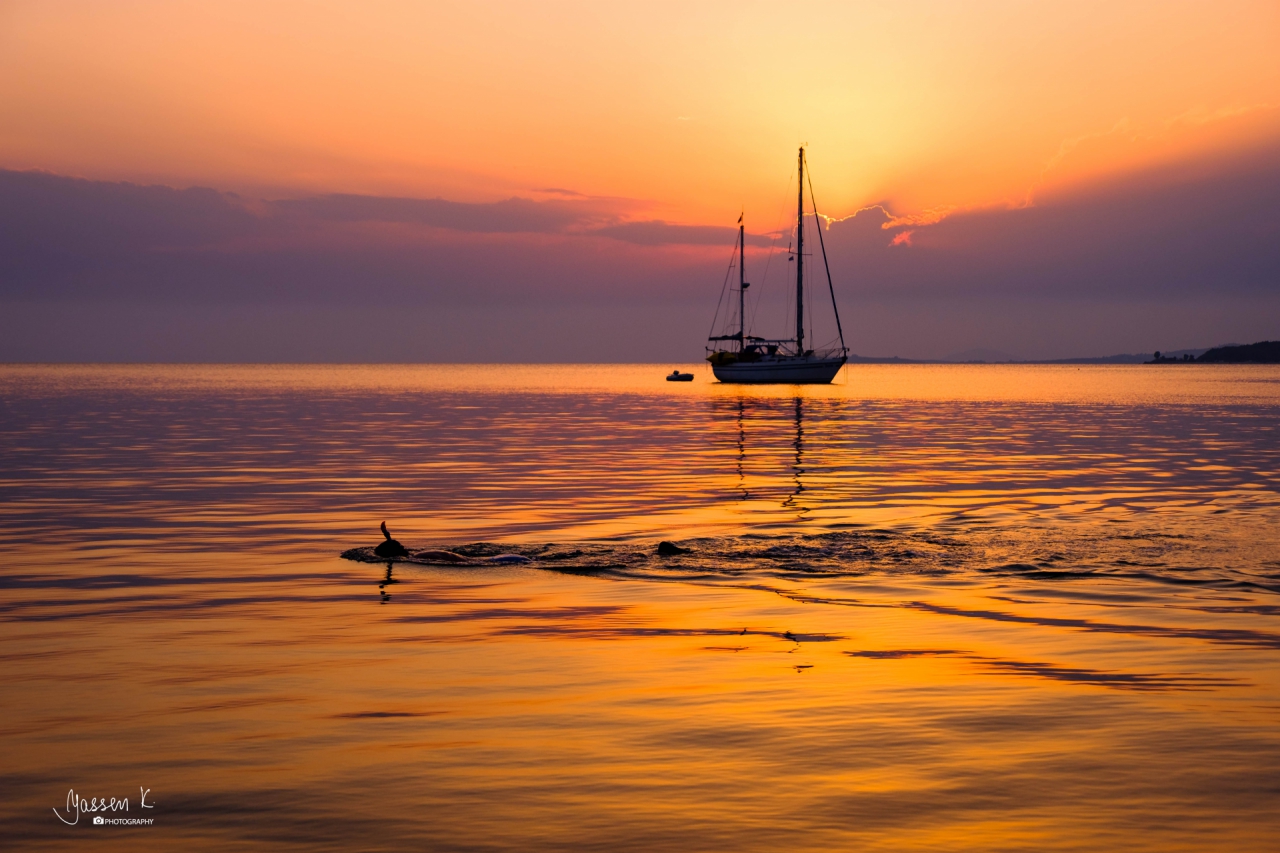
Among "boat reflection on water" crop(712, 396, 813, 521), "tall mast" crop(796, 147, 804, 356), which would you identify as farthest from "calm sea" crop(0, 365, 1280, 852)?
"tall mast" crop(796, 147, 804, 356)

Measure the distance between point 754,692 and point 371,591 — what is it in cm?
741

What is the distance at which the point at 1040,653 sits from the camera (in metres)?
12.1

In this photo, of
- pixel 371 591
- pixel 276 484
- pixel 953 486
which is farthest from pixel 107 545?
pixel 953 486

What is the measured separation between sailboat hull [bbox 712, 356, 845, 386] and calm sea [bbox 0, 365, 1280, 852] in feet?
308

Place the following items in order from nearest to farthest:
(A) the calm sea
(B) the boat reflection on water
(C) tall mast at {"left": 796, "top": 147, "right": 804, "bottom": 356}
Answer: (A) the calm sea
(B) the boat reflection on water
(C) tall mast at {"left": 796, "top": 147, "right": 804, "bottom": 356}

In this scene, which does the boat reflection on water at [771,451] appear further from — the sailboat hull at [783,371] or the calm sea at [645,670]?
the sailboat hull at [783,371]

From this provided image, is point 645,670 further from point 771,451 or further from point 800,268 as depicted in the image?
point 800,268

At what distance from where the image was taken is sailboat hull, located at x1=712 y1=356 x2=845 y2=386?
12275cm

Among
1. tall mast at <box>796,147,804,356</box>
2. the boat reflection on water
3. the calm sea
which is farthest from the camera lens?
tall mast at <box>796,147,804,356</box>

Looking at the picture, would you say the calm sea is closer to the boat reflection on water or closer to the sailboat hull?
the boat reflection on water

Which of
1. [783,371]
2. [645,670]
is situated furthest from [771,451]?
[783,371]

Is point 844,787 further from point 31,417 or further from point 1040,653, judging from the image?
point 31,417

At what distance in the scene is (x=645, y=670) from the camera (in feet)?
37.7

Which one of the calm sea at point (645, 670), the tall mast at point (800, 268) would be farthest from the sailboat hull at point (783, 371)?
the calm sea at point (645, 670)
